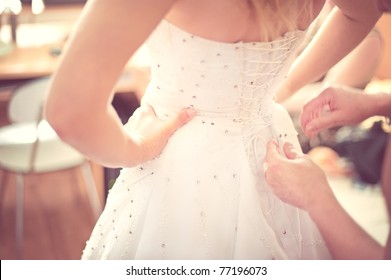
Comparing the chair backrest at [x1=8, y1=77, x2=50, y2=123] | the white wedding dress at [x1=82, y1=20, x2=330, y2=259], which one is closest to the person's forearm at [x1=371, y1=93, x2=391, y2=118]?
the white wedding dress at [x1=82, y1=20, x2=330, y2=259]

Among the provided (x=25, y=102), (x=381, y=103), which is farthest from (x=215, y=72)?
(x=25, y=102)

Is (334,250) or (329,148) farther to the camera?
(329,148)

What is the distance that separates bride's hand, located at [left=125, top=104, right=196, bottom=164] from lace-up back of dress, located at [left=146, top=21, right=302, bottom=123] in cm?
2

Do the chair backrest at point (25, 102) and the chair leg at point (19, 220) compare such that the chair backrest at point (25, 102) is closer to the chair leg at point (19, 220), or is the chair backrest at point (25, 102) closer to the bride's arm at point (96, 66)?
the chair leg at point (19, 220)

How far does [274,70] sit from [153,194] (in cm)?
27

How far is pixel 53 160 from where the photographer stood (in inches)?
66.8

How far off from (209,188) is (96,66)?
0.99ft

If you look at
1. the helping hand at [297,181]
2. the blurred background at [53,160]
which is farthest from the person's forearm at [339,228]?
the blurred background at [53,160]

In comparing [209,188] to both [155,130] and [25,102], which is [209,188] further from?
[25,102]

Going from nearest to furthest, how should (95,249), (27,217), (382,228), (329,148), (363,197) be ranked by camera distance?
(95,249) < (382,228) < (363,197) < (329,148) < (27,217)

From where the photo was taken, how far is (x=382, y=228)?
4.32ft
